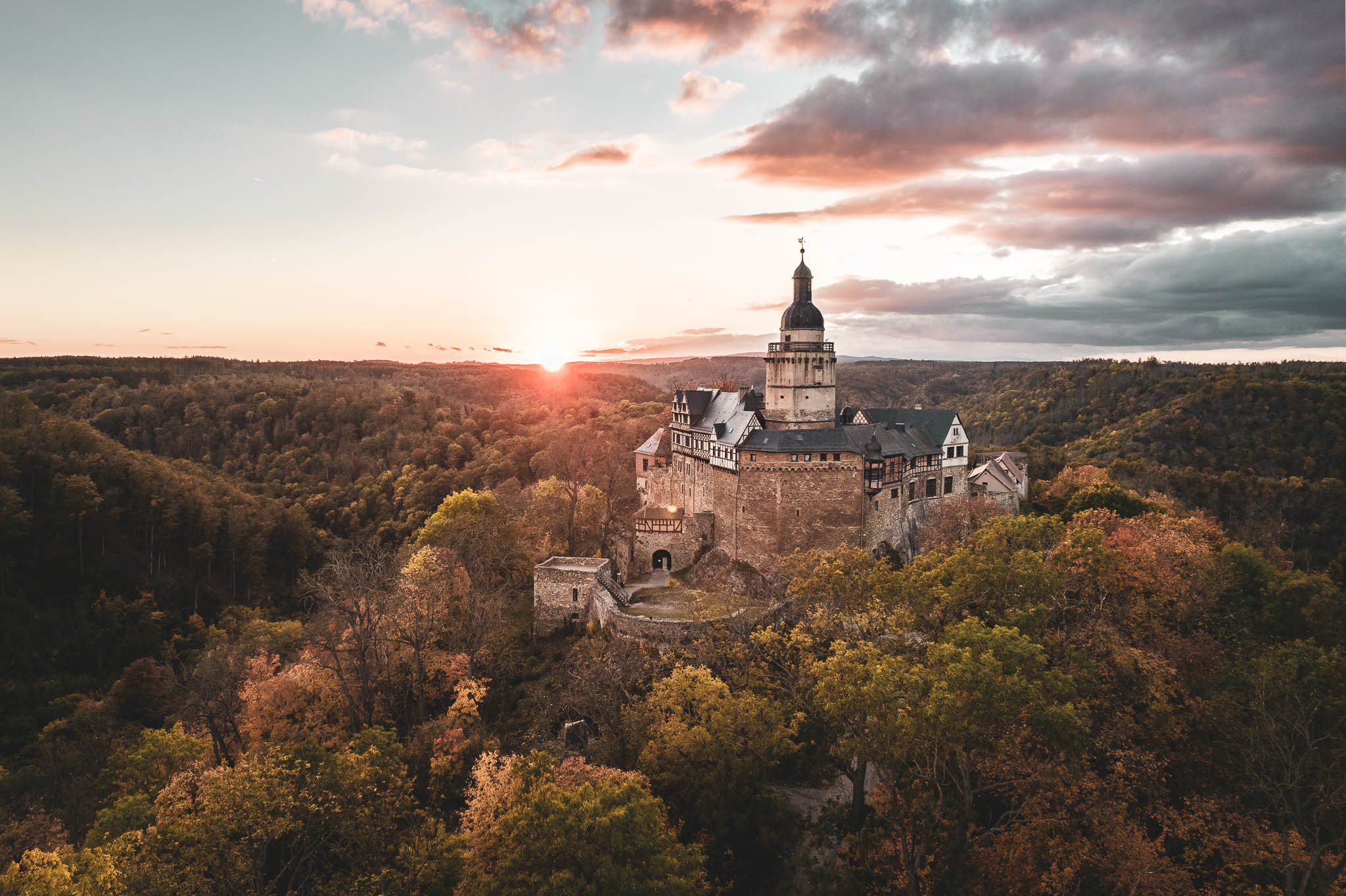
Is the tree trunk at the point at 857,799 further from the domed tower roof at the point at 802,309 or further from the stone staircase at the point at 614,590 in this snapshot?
the domed tower roof at the point at 802,309

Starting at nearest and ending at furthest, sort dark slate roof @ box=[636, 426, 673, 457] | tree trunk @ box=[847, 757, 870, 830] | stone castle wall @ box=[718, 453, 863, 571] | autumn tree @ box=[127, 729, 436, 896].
Result: autumn tree @ box=[127, 729, 436, 896] < tree trunk @ box=[847, 757, 870, 830] < stone castle wall @ box=[718, 453, 863, 571] < dark slate roof @ box=[636, 426, 673, 457]

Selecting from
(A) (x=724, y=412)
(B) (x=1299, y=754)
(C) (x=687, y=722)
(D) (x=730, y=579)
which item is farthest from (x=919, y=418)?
(C) (x=687, y=722)

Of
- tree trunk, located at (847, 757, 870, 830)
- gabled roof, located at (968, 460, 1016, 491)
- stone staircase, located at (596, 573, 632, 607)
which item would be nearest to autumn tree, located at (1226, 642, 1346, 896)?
tree trunk, located at (847, 757, 870, 830)

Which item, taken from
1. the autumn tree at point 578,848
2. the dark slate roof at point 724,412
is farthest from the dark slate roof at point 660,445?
the autumn tree at point 578,848

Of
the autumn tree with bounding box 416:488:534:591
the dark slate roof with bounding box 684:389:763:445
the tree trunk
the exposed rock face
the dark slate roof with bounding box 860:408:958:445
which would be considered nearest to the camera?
the tree trunk

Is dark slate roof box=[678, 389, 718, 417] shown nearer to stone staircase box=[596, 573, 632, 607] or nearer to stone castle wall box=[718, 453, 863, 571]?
stone castle wall box=[718, 453, 863, 571]

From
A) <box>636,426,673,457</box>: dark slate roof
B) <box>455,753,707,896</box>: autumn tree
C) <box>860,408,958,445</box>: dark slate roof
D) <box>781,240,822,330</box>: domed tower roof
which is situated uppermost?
<box>781,240,822,330</box>: domed tower roof

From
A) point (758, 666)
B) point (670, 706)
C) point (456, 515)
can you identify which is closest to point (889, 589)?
point (758, 666)

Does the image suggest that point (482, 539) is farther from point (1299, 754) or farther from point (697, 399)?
point (1299, 754)
